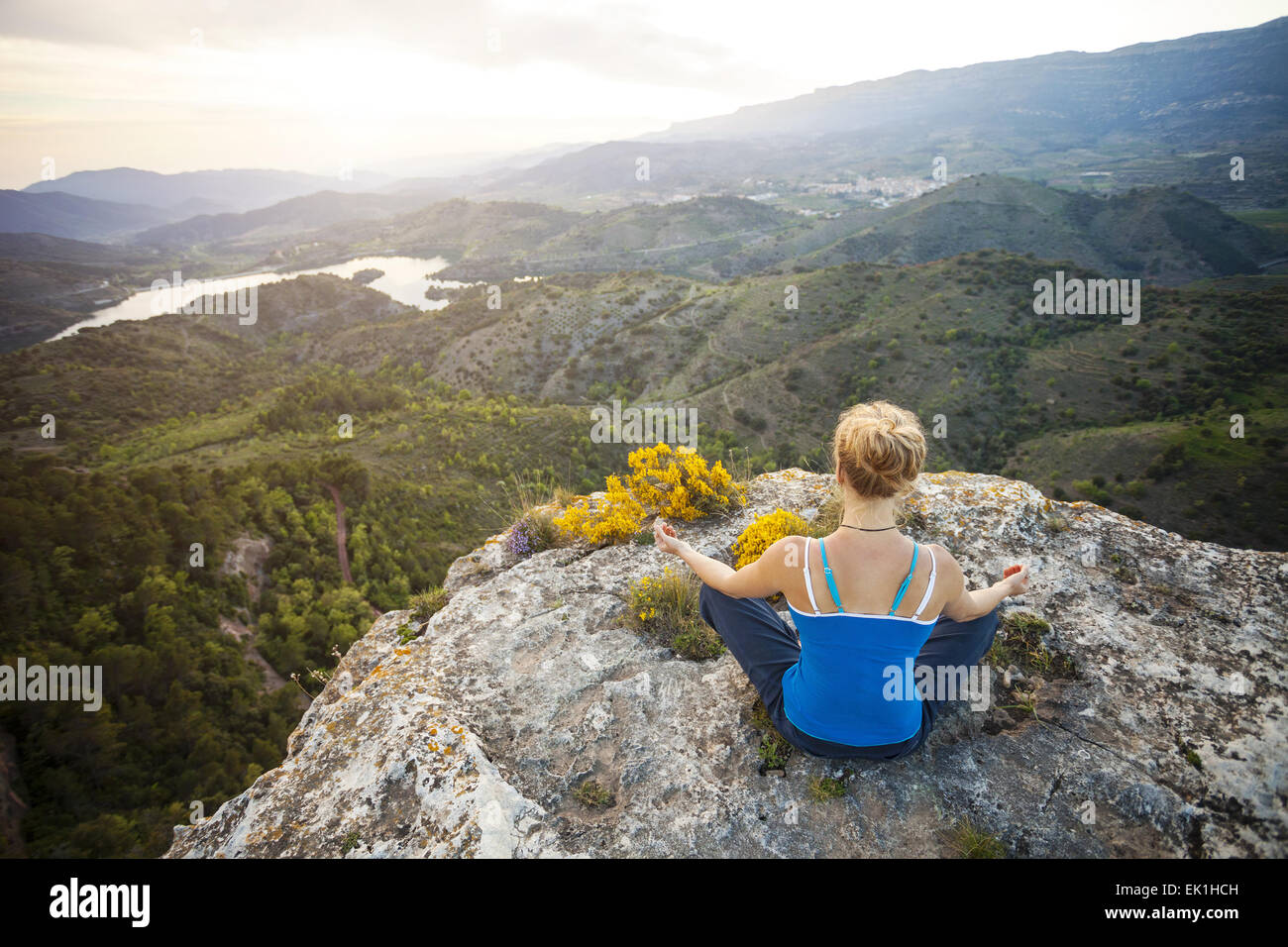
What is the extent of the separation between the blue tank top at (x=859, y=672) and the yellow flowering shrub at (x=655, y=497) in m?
3.27

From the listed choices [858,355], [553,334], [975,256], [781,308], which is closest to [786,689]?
[858,355]

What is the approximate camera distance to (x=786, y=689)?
128 inches

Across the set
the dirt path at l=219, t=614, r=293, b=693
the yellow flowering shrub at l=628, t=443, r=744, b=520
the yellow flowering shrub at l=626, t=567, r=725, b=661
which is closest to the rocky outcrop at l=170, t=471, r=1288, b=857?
the yellow flowering shrub at l=626, t=567, r=725, b=661

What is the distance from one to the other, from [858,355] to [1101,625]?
52.0 metres

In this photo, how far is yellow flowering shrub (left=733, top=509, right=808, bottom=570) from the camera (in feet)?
16.9

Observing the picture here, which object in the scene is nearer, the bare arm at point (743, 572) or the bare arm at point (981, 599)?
the bare arm at point (743, 572)

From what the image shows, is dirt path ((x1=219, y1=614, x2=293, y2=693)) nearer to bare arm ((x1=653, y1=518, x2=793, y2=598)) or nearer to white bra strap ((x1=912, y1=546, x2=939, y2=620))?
bare arm ((x1=653, y1=518, x2=793, y2=598))

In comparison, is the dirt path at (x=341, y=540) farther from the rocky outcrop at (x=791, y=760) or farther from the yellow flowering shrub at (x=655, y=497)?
the rocky outcrop at (x=791, y=760)

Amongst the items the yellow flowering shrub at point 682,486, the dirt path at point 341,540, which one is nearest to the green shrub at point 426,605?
the yellow flowering shrub at point 682,486

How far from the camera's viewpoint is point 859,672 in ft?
9.01

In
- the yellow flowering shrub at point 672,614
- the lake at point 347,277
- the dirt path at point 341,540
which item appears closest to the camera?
the yellow flowering shrub at point 672,614

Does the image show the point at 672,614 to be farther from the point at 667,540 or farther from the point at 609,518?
the point at 609,518

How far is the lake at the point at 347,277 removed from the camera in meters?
93.2

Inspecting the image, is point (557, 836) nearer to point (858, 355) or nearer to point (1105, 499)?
point (1105, 499)
